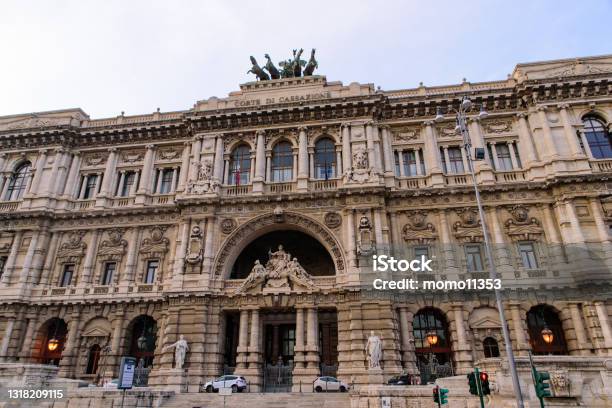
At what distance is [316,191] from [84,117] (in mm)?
22280

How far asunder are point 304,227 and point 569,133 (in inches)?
744

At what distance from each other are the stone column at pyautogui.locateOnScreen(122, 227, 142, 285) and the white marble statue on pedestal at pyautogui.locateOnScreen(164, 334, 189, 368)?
6.58 m

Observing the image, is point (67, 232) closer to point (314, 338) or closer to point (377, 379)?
point (314, 338)

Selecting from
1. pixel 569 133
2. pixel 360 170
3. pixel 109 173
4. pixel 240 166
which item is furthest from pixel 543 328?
pixel 109 173

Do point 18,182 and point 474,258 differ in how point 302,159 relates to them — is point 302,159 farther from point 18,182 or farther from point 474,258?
point 18,182

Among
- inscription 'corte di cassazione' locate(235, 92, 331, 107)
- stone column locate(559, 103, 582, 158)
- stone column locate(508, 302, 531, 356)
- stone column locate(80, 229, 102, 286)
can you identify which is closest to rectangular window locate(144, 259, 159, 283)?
stone column locate(80, 229, 102, 286)

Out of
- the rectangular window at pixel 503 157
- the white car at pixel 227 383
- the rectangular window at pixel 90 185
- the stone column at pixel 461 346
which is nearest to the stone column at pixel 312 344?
the white car at pixel 227 383

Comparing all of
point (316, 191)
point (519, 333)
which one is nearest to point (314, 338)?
point (316, 191)

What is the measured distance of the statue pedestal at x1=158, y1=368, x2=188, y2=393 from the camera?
888 inches

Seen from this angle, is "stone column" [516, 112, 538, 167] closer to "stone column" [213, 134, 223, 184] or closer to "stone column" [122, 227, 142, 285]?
"stone column" [213, 134, 223, 184]

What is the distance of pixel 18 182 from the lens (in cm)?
3253

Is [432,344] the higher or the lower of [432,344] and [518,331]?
the lower

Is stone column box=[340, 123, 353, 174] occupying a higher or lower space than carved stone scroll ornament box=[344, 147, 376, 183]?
higher

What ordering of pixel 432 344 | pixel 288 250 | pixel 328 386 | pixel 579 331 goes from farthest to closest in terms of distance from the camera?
pixel 288 250
pixel 432 344
pixel 579 331
pixel 328 386
